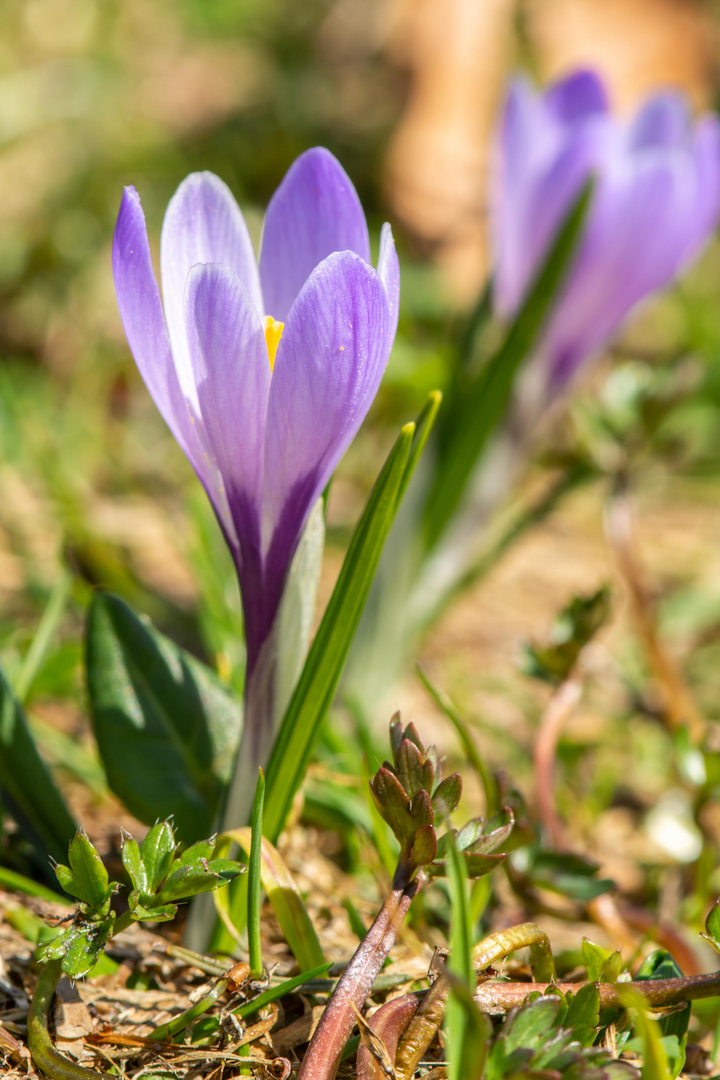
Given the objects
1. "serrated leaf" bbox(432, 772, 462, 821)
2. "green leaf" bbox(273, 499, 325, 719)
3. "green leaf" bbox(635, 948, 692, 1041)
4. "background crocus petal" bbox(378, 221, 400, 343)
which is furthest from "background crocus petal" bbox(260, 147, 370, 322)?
"green leaf" bbox(635, 948, 692, 1041)

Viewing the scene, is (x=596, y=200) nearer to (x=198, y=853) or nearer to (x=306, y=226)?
(x=306, y=226)

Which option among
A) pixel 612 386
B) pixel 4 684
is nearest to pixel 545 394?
pixel 612 386

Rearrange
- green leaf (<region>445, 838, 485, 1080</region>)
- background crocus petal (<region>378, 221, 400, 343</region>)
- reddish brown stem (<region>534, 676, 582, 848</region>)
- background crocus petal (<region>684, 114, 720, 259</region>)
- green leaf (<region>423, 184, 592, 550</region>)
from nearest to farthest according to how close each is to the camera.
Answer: green leaf (<region>445, 838, 485, 1080</region>) < background crocus petal (<region>378, 221, 400, 343</region>) < reddish brown stem (<region>534, 676, 582, 848</region>) < green leaf (<region>423, 184, 592, 550</region>) < background crocus petal (<region>684, 114, 720, 259</region>)

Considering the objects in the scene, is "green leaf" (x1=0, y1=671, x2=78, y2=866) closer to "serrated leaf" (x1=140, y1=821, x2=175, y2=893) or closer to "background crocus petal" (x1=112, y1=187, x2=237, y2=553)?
"serrated leaf" (x1=140, y1=821, x2=175, y2=893)

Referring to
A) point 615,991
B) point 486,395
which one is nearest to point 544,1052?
point 615,991

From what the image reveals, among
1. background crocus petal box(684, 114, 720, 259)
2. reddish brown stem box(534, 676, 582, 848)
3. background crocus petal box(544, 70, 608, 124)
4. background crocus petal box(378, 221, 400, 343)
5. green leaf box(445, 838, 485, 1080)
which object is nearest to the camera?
green leaf box(445, 838, 485, 1080)

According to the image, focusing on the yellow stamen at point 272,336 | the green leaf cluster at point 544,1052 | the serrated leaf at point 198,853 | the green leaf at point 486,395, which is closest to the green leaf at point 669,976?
the green leaf cluster at point 544,1052
